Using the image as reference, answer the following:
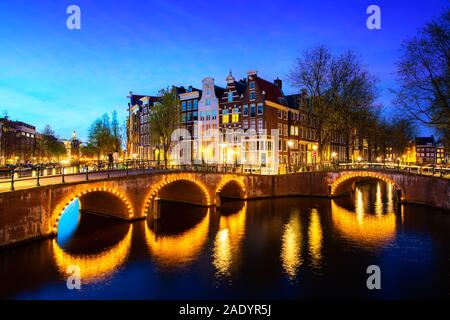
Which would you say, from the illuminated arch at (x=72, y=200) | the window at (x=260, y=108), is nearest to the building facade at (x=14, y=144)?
the window at (x=260, y=108)

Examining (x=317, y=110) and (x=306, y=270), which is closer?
(x=306, y=270)

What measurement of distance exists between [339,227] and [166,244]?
14.5 metres

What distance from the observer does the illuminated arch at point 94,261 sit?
16.3 meters

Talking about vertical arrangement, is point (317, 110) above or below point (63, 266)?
above

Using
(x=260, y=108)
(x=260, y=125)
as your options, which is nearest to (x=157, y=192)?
(x=260, y=125)

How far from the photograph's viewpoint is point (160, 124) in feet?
156

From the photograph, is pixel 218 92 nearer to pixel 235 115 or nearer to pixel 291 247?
pixel 235 115

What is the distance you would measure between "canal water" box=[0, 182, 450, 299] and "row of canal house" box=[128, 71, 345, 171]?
19434 millimetres

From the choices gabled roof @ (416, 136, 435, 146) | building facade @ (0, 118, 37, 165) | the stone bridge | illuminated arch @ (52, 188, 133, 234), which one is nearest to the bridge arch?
the stone bridge

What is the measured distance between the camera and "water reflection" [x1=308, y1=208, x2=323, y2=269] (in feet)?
59.2

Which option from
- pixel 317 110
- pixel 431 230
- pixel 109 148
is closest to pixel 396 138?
pixel 317 110
